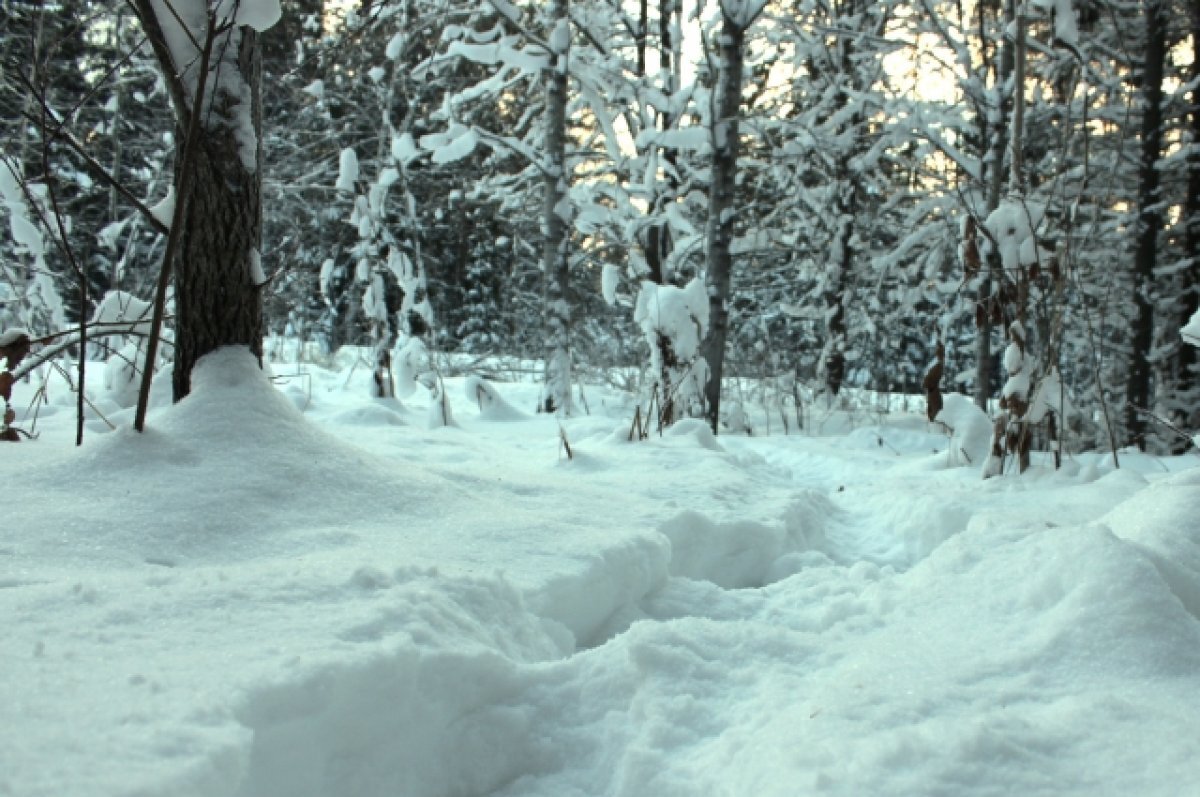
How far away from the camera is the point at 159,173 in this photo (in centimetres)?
844

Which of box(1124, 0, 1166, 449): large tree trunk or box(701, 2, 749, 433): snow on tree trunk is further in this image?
box(1124, 0, 1166, 449): large tree trunk

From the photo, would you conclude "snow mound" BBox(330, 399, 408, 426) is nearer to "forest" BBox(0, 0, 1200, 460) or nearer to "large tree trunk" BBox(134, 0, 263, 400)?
"forest" BBox(0, 0, 1200, 460)

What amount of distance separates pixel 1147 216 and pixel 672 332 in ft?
24.1

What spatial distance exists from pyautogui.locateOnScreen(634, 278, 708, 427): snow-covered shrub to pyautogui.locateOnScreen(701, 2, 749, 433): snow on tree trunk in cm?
54

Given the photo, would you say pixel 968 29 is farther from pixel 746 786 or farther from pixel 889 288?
pixel 746 786

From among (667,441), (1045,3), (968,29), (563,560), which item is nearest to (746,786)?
(563,560)

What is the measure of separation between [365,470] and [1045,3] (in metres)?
4.30

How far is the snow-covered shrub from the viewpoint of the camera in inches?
191

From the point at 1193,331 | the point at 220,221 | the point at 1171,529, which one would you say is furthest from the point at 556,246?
the point at 1171,529

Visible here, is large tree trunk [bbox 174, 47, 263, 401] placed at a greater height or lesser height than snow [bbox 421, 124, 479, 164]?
lesser

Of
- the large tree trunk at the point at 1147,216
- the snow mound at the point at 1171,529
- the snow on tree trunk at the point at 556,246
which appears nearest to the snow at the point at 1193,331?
the snow mound at the point at 1171,529

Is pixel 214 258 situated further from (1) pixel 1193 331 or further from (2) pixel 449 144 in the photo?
(2) pixel 449 144

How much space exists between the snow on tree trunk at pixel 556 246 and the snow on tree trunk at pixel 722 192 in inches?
69.8

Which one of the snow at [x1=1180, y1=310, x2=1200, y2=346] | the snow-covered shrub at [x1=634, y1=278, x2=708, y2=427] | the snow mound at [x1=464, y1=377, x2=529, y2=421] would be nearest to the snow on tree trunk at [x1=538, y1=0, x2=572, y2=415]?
the snow mound at [x1=464, y1=377, x2=529, y2=421]
